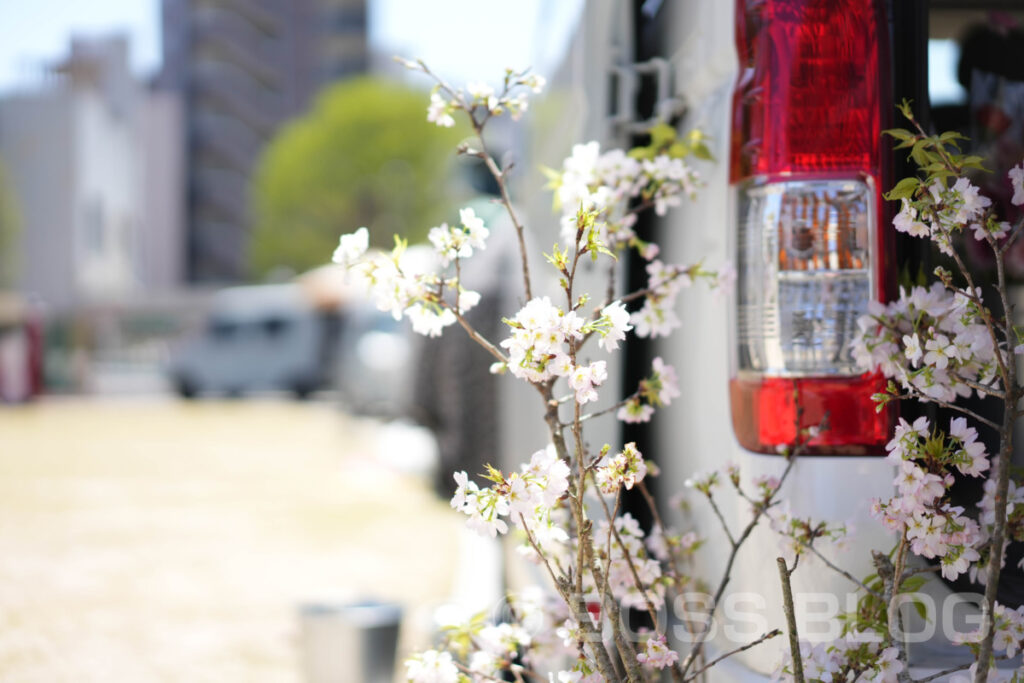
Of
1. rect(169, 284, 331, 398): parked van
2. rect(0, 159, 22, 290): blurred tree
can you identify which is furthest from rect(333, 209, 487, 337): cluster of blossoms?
rect(0, 159, 22, 290): blurred tree

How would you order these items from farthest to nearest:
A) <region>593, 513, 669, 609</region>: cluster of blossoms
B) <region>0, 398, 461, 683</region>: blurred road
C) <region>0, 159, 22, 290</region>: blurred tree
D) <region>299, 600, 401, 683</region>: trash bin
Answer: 1. <region>0, 159, 22, 290</region>: blurred tree
2. <region>0, 398, 461, 683</region>: blurred road
3. <region>299, 600, 401, 683</region>: trash bin
4. <region>593, 513, 669, 609</region>: cluster of blossoms

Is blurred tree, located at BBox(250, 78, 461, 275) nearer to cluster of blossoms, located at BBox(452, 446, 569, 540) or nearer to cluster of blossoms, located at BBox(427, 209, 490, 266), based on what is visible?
cluster of blossoms, located at BBox(427, 209, 490, 266)

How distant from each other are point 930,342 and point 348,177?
34.2 metres

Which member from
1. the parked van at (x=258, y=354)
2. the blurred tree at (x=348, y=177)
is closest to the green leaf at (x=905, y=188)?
the parked van at (x=258, y=354)

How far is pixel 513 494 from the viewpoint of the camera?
134 centimetres

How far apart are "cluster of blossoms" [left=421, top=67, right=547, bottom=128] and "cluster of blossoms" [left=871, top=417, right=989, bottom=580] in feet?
Result: 2.41

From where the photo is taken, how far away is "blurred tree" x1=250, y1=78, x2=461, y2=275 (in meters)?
34.0

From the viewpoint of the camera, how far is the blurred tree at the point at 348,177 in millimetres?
33969

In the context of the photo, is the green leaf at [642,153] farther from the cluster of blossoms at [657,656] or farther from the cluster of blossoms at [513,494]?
the cluster of blossoms at [657,656]

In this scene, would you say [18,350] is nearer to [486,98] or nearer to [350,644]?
[350,644]

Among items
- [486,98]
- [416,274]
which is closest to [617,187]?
[486,98]

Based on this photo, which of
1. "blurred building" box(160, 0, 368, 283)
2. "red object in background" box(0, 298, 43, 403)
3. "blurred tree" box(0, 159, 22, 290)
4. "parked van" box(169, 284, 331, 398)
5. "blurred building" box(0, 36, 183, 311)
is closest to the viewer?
"red object in background" box(0, 298, 43, 403)

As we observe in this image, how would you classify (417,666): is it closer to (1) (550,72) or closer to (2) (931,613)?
(2) (931,613)

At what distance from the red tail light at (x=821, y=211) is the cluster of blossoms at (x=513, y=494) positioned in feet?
1.04
